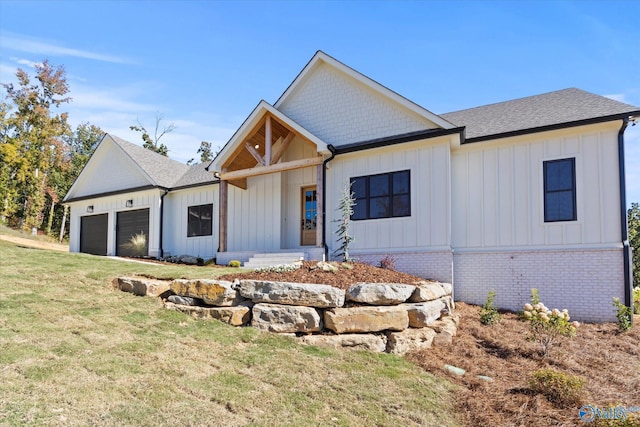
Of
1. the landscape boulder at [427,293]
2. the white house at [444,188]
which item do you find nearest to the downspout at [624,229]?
the white house at [444,188]

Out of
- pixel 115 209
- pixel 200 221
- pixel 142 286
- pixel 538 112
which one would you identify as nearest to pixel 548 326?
pixel 538 112

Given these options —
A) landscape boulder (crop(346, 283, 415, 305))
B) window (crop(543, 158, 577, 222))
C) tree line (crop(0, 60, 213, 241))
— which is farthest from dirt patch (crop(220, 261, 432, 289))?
tree line (crop(0, 60, 213, 241))

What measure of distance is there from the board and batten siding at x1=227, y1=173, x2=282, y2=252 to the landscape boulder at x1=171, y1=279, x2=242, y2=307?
6.00 m

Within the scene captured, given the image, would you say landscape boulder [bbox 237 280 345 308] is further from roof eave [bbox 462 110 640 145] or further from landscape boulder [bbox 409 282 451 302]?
roof eave [bbox 462 110 640 145]

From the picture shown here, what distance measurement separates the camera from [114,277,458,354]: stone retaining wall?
7.03 m

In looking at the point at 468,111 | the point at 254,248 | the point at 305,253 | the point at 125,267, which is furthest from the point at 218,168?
the point at 468,111

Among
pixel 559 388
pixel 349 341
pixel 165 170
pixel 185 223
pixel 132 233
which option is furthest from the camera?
pixel 165 170

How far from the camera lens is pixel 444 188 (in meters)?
10.9

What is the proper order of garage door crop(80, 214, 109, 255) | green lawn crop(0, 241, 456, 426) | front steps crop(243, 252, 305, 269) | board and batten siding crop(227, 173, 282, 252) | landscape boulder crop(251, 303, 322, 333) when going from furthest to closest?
garage door crop(80, 214, 109, 255) < board and batten siding crop(227, 173, 282, 252) < front steps crop(243, 252, 305, 269) < landscape boulder crop(251, 303, 322, 333) < green lawn crop(0, 241, 456, 426)

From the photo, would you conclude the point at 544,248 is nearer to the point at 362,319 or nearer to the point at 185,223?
the point at 362,319

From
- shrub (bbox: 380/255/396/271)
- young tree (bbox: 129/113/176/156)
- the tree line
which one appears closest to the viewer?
shrub (bbox: 380/255/396/271)

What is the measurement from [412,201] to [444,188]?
2.85 ft

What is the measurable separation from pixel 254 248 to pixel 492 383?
30.1 feet

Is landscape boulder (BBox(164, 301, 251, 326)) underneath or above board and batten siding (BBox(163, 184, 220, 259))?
underneath
